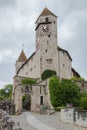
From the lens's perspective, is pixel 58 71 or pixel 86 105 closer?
pixel 86 105

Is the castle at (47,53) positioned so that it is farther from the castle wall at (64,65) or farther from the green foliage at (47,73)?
the green foliage at (47,73)

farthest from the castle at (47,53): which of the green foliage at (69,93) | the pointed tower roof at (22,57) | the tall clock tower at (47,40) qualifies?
the pointed tower roof at (22,57)

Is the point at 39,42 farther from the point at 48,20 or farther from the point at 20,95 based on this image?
the point at 20,95

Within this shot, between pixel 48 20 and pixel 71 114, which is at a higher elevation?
pixel 48 20

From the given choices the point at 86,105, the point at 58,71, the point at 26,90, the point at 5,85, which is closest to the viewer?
the point at 86,105

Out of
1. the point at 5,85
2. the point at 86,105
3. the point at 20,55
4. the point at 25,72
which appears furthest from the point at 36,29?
the point at 5,85

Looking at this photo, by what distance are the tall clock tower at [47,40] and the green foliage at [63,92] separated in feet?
41.2

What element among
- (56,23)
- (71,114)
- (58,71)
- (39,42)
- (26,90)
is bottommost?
(71,114)

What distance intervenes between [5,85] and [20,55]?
21960mm

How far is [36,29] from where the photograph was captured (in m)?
77.8

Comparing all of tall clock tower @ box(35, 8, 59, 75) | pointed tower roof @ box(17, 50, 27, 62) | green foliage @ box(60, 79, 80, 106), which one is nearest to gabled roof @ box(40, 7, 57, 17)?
tall clock tower @ box(35, 8, 59, 75)

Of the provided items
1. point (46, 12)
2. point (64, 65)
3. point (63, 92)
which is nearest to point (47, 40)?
point (64, 65)

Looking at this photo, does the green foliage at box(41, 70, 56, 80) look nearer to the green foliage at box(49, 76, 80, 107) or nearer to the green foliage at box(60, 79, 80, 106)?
the green foliage at box(49, 76, 80, 107)

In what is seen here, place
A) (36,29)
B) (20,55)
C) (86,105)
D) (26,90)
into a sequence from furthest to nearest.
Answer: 1. (20,55)
2. (36,29)
3. (26,90)
4. (86,105)
